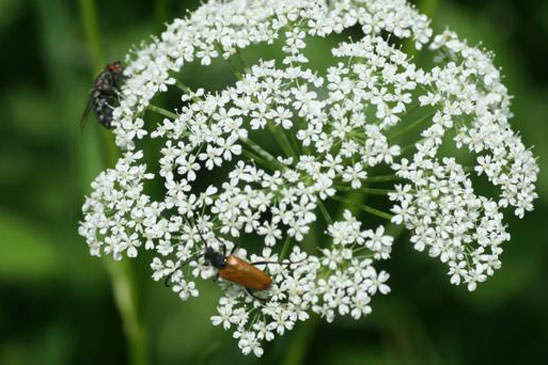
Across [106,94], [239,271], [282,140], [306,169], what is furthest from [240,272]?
[106,94]

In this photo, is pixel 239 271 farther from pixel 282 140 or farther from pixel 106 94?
pixel 106 94

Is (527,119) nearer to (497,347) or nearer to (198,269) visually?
(497,347)

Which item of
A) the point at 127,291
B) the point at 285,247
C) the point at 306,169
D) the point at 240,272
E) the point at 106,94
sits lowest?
the point at 240,272

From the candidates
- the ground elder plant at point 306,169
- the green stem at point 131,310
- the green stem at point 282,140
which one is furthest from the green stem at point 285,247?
the green stem at point 131,310

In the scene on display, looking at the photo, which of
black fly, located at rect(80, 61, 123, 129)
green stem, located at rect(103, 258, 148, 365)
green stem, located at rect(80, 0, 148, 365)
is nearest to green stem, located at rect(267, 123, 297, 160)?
black fly, located at rect(80, 61, 123, 129)

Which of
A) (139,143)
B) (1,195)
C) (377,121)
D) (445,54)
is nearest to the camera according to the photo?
(377,121)

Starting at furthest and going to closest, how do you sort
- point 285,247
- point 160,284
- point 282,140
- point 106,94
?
point 160,284
point 106,94
point 282,140
point 285,247

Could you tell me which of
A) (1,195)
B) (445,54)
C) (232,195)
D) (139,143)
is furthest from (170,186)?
(1,195)
